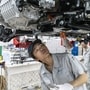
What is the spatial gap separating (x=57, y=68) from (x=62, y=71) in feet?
0.20

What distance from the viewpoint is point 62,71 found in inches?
86.7

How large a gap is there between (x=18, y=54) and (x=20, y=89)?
26.6 inches

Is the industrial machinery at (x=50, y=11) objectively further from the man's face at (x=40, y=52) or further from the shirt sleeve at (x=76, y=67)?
the shirt sleeve at (x=76, y=67)

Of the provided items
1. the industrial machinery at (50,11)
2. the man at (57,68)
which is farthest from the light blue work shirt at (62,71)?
the industrial machinery at (50,11)

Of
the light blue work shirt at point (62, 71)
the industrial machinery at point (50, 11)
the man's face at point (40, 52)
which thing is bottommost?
the light blue work shirt at point (62, 71)

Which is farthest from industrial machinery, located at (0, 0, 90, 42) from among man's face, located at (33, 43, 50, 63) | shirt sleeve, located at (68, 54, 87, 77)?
shirt sleeve, located at (68, 54, 87, 77)

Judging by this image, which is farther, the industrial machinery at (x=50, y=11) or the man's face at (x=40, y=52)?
the man's face at (x=40, y=52)

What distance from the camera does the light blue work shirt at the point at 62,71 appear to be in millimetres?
2148

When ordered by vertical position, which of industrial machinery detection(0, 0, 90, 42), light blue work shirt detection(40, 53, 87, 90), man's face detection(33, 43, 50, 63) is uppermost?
industrial machinery detection(0, 0, 90, 42)

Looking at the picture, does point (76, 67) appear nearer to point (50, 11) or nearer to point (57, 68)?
point (57, 68)

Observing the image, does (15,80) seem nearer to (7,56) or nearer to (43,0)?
(7,56)

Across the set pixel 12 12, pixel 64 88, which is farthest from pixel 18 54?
pixel 12 12

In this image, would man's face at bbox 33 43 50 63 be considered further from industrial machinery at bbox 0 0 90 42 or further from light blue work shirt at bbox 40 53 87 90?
industrial machinery at bbox 0 0 90 42

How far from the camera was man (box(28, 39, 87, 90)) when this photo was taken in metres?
2.07
